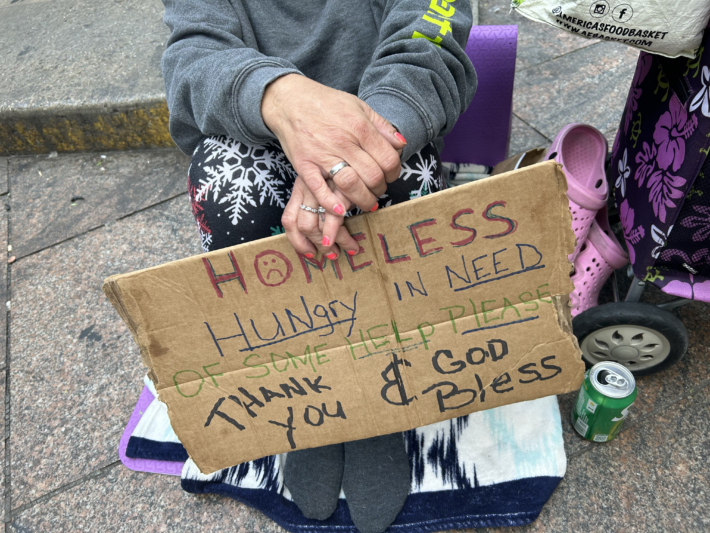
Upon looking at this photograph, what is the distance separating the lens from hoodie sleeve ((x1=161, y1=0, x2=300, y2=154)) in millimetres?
869

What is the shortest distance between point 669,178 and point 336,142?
2.25 feet

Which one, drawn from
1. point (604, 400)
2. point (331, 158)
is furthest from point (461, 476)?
point (331, 158)

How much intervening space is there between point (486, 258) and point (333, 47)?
613 millimetres

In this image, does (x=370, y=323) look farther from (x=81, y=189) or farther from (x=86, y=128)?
(x=86, y=128)

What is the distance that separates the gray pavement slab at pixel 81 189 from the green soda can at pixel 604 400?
168 centimetres

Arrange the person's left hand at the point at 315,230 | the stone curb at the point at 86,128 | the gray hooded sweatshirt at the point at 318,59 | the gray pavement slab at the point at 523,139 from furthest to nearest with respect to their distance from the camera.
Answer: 1. the stone curb at the point at 86,128
2. the gray pavement slab at the point at 523,139
3. the gray hooded sweatshirt at the point at 318,59
4. the person's left hand at the point at 315,230

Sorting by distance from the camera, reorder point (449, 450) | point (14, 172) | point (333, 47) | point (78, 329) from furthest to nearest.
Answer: point (14, 172), point (78, 329), point (449, 450), point (333, 47)

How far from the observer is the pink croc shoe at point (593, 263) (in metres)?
1.28

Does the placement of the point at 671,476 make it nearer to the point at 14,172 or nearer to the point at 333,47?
the point at 333,47

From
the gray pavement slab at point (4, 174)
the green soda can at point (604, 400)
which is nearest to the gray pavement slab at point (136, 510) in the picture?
the green soda can at point (604, 400)

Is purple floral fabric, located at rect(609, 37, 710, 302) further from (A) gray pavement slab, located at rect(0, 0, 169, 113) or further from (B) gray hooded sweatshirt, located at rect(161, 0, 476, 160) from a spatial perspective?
(A) gray pavement slab, located at rect(0, 0, 169, 113)

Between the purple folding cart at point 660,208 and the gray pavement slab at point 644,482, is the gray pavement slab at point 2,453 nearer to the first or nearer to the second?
the gray pavement slab at point 644,482

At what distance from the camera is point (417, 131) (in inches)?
35.3

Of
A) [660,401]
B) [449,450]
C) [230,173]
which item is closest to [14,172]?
[230,173]
